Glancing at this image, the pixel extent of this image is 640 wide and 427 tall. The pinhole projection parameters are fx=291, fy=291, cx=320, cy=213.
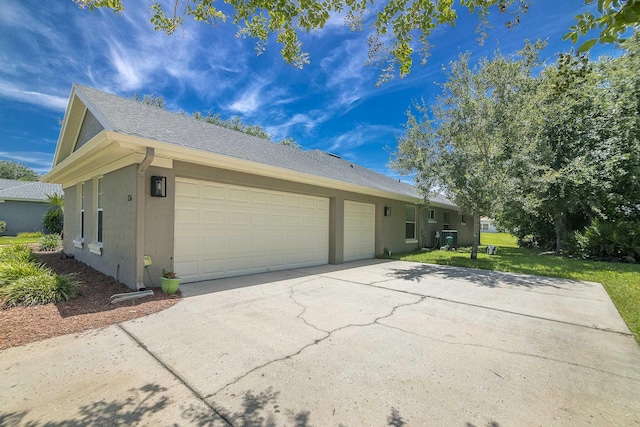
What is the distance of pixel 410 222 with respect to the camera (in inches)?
559

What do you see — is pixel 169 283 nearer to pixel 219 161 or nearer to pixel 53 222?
pixel 219 161

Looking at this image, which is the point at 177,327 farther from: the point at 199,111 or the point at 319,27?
the point at 199,111

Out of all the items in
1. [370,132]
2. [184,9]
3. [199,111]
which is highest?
[199,111]

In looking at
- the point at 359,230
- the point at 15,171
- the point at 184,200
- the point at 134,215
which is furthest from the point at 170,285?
the point at 15,171

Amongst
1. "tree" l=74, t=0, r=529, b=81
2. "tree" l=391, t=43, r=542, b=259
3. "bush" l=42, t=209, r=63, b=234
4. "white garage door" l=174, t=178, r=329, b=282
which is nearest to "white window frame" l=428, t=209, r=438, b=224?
"tree" l=391, t=43, r=542, b=259

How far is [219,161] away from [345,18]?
3.75 meters

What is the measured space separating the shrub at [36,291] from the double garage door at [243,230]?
1.78 meters

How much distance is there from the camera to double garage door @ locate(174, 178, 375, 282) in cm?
625

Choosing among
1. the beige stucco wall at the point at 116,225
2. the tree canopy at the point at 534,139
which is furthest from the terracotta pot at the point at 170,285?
the tree canopy at the point at 534,139

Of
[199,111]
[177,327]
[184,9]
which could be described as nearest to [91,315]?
[177,327]

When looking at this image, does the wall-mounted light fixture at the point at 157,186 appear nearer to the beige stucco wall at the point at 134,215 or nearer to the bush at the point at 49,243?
the beige stucco wall at the point at 134,215

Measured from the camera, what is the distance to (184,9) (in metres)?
3.90

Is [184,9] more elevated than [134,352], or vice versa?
[184,9]

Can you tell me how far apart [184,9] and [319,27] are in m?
1.84
